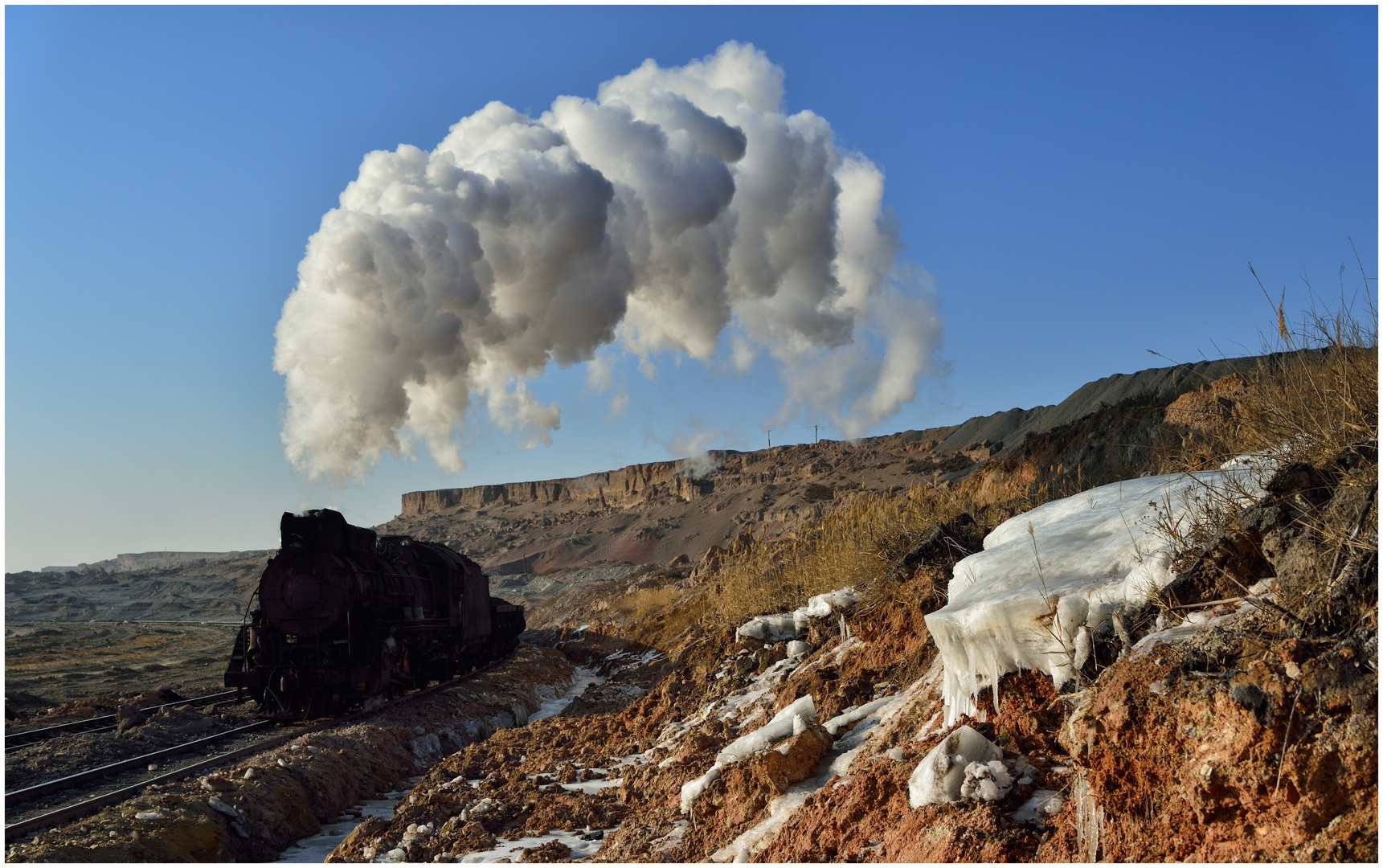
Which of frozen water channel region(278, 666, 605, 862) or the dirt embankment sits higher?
the dirt embankment

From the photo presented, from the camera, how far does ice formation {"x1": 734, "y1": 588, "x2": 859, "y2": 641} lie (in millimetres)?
11141

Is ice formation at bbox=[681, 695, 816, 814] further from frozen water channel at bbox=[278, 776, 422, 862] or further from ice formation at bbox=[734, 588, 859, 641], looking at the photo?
ice formation at bbox=[734, 588, 859, 641]

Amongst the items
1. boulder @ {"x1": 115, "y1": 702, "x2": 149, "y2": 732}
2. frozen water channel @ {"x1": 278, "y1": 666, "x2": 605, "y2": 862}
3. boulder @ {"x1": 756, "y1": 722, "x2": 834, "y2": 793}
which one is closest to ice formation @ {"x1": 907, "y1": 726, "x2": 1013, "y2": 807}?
boulder @ {"x1": 756, "y1": 722, "x2": 834, "y2": 793}

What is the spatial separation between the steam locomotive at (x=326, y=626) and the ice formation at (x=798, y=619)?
23.4ft

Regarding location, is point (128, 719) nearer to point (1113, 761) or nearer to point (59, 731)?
point (59, 731)

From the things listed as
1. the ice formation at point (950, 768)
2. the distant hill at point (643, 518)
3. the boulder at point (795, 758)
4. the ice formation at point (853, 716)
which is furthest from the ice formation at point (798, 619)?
the distant hill at point (643, 518)

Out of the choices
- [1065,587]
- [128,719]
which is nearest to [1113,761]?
[1065,587]

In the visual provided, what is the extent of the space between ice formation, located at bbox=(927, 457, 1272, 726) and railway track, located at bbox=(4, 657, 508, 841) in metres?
8.49

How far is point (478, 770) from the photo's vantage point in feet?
32.7

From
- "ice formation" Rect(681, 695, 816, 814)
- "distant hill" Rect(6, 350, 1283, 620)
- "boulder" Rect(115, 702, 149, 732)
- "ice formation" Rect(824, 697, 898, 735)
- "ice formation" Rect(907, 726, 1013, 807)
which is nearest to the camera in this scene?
"ice formation" Rect(907, 726, 1013, 807)

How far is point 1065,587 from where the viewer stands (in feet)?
16.2

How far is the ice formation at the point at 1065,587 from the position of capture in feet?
15.1

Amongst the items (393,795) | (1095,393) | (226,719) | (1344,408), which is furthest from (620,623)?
(1095,393)

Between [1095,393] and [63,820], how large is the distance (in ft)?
271
